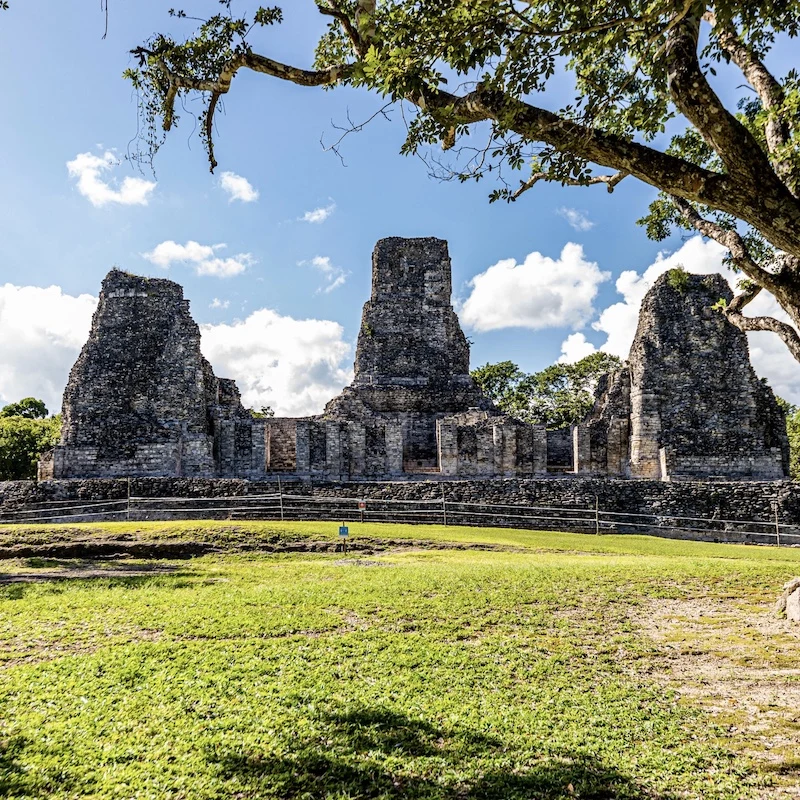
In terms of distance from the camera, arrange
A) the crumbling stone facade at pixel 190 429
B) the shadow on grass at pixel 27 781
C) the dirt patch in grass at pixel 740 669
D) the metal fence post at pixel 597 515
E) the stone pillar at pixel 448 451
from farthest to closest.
→ the stone pillar at pixel 448 451 → the crumbling stone facade at pixel 190 429 → the metal fence post at pixel 597 515 → the dirt patch in grass at pixel 740 669 → the shadow on grass at pixel 27 781

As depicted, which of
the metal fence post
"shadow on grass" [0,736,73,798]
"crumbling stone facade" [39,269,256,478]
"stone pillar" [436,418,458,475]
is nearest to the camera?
"shadow on grass" [0,736,73,798]

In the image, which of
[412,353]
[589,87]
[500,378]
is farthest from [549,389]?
[589,87]

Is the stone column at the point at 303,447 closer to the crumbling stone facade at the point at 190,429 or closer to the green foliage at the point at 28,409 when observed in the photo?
the crumbling stone facade at the point at 190,429

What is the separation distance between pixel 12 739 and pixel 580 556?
9819 mm

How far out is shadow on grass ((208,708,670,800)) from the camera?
109 inches

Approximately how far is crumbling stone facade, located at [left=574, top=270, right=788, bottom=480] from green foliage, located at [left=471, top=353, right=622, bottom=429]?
18.3m

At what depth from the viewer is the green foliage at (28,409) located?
44.9 m

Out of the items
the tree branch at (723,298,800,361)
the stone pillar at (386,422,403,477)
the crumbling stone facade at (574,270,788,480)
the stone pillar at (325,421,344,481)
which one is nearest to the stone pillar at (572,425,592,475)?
the crumbling stone facade at (574,270,788,480)

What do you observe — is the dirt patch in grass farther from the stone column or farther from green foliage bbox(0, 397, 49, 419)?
green foliage bbox(0, 397, 49, 419)

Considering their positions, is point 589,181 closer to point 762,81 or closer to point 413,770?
point 762,81

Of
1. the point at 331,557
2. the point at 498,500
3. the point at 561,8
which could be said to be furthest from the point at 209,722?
the point at 498,500

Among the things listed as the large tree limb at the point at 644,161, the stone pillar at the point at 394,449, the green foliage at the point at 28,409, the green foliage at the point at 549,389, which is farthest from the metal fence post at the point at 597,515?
the green foliage at the point at 28,409

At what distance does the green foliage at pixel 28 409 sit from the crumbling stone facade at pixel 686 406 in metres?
42.0

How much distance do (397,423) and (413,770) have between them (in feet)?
67.6
